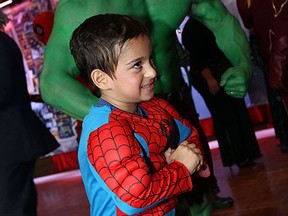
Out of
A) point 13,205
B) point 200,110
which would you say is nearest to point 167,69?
point 13,205

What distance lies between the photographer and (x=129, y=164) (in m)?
1.02

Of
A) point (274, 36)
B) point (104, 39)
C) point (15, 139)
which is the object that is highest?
point (104, 39)

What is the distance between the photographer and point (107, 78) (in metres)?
1.12

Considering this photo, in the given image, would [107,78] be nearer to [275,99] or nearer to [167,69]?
[167,69]

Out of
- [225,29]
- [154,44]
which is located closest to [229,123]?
[225,29]

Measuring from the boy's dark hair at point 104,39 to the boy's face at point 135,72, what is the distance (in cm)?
1

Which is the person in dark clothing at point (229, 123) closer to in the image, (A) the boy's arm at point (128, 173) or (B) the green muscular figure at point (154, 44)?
(B) the green muscular figure at point (154, 44)

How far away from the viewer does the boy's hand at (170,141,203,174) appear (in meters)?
1.09

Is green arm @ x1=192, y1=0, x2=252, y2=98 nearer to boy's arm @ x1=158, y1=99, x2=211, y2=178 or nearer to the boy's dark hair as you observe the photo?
boy's arm @ x1=158, y1=99, x2=211, y2=178

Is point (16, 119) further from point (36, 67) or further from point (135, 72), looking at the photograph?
point (36, 67)

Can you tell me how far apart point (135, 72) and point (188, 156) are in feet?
0.62

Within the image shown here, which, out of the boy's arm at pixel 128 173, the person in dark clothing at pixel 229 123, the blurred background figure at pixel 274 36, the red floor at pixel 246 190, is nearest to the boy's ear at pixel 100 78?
the boy's arm at pixel 128 173

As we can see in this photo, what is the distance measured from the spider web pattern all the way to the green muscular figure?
20cm

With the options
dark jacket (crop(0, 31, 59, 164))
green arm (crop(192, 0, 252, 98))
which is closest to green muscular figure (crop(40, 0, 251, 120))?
green arm (crop(192, 0, 252, 98))
